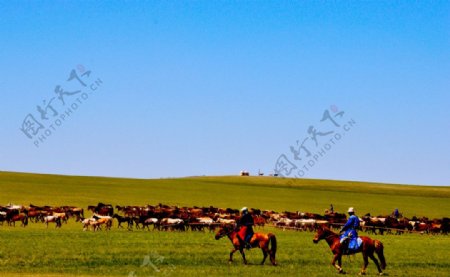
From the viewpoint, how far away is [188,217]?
160 feet

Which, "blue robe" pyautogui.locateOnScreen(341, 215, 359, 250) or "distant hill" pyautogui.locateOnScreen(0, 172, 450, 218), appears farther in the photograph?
"distant hill" pyautogui.locateOnScreen(0, 172, 450, 218)

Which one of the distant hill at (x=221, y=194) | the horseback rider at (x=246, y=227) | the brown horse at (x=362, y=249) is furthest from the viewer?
the distant hill at (x=221, y=194)

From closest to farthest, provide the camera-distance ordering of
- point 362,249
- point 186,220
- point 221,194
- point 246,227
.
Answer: point 362,249, point 246,227, point 186,220, point 221,194

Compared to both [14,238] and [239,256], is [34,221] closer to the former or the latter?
[14,238]

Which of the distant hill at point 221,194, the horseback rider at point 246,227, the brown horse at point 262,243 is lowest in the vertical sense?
the brown horse at point 262,243

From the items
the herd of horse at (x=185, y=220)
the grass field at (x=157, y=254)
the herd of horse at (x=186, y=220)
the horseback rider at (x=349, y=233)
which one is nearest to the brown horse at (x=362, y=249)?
the horseback rider at (x=349, y=233)

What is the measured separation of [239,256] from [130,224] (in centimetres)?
2383

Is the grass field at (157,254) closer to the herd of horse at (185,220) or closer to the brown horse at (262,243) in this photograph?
the brown horse at (262,243)

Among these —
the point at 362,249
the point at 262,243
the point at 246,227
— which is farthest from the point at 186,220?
the point at 362,249

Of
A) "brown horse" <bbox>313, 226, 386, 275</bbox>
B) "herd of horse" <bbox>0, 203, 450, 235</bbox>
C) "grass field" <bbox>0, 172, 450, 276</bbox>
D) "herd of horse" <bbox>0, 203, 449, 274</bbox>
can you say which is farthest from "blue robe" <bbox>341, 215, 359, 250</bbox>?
"herd of horse" <bbox>0, 203, 450, 235</bbox>

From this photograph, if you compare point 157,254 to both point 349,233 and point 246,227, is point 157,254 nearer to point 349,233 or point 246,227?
point 246,227

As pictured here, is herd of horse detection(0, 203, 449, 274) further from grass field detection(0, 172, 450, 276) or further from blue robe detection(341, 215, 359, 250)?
blue robe detection(341, 215, 359, 250)

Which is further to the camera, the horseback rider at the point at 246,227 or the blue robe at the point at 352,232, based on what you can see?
the horseback rider at the point at 246,227

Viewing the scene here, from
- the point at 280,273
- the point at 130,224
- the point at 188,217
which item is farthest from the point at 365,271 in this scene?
the point at 130,224
